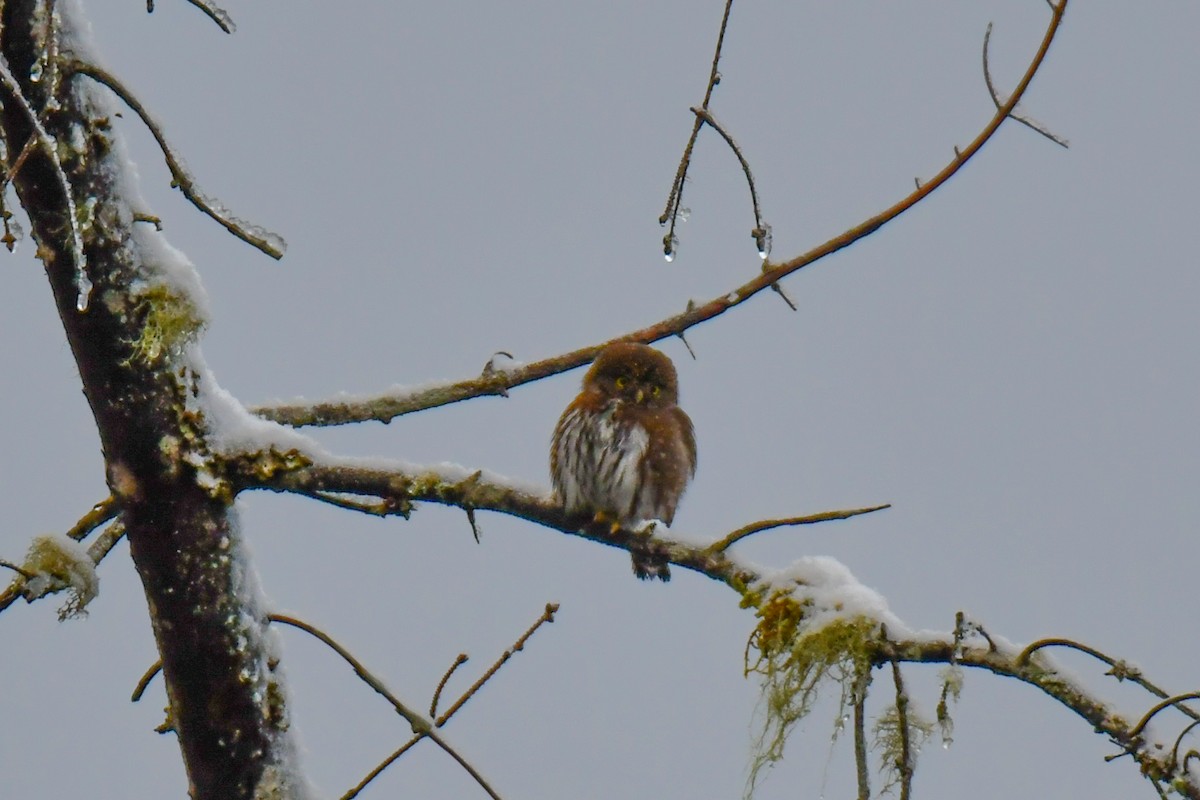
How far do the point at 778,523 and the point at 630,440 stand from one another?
293cm

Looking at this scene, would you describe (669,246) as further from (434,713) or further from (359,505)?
(434,713)

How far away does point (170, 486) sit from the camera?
9.64ft

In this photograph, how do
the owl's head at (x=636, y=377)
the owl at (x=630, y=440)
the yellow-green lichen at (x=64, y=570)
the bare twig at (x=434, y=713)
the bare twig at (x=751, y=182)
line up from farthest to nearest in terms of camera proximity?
the owl's head at (x=636, y=377)
the owl at (x=630, y=440)
the yellow-green lichen at (x=64, y=570)
the bare twig at (x=751, y=182)
the bare twig at (x=434, y=713)

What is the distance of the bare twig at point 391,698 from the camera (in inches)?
103

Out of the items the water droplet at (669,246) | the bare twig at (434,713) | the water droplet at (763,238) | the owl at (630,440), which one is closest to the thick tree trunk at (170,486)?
the bare twig at (434,713)

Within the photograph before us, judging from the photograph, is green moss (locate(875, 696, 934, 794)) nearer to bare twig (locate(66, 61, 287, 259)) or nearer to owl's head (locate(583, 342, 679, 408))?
bare twig (locate(66, 61, 287, 259))

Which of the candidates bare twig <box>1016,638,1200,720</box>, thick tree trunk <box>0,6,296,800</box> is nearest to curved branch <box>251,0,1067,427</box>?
thick tree trunk <box>0,6,296,800</box>

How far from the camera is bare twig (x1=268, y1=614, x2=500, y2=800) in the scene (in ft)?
8.59

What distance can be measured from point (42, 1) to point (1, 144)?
0.88 feet

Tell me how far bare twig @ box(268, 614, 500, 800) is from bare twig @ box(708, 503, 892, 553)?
62cm

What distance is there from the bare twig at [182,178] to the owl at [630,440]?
2238mm

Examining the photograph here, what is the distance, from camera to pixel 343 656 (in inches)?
112

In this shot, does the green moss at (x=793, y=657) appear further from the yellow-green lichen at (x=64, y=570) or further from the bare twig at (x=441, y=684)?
the yellow-green lichen at (x=64, y=570)

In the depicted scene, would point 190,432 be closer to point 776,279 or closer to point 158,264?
point 158,264
